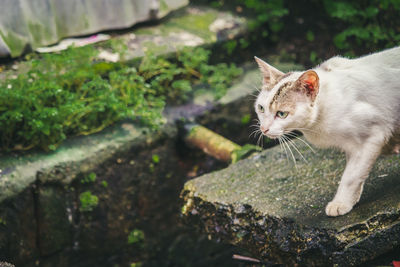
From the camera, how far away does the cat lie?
259 cm

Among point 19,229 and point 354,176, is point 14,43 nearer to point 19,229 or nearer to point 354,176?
point 19,229

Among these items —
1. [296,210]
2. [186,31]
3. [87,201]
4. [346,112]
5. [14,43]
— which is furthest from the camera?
[186,31]

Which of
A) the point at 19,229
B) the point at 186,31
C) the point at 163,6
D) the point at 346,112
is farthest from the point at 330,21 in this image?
the point at 19,229

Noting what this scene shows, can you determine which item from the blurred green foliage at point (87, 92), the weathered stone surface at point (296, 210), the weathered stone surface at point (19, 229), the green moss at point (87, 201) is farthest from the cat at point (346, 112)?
the weathered stone surface at point (19, 229)

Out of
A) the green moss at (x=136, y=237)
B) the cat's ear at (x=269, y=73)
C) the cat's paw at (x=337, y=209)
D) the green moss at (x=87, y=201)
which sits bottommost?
the green moss at (x=136, y=237)

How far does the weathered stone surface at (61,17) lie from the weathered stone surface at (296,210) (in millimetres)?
1937

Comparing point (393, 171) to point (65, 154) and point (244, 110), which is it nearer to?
point (244, 110)

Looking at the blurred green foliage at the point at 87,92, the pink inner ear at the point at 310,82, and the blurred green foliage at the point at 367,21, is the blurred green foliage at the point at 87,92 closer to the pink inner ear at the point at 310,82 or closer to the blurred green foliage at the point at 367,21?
the blurred green foliage at the point at 367,21

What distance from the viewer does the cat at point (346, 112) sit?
8.48ft

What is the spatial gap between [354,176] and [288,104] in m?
0.54

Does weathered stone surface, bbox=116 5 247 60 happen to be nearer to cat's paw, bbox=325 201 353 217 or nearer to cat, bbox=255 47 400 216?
cat, bbox=255 47 400 216

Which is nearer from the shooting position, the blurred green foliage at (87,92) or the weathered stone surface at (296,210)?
the weathered stone surface at (296,210)

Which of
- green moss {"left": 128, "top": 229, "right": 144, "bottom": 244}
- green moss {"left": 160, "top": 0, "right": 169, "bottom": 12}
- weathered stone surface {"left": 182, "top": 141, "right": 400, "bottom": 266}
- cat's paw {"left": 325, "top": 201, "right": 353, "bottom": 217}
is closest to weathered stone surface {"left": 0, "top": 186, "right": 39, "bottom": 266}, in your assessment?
green moss {"left": 128, "top": 229, "right": 144, "bottom": 244}

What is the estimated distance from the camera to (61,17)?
4.41 m
